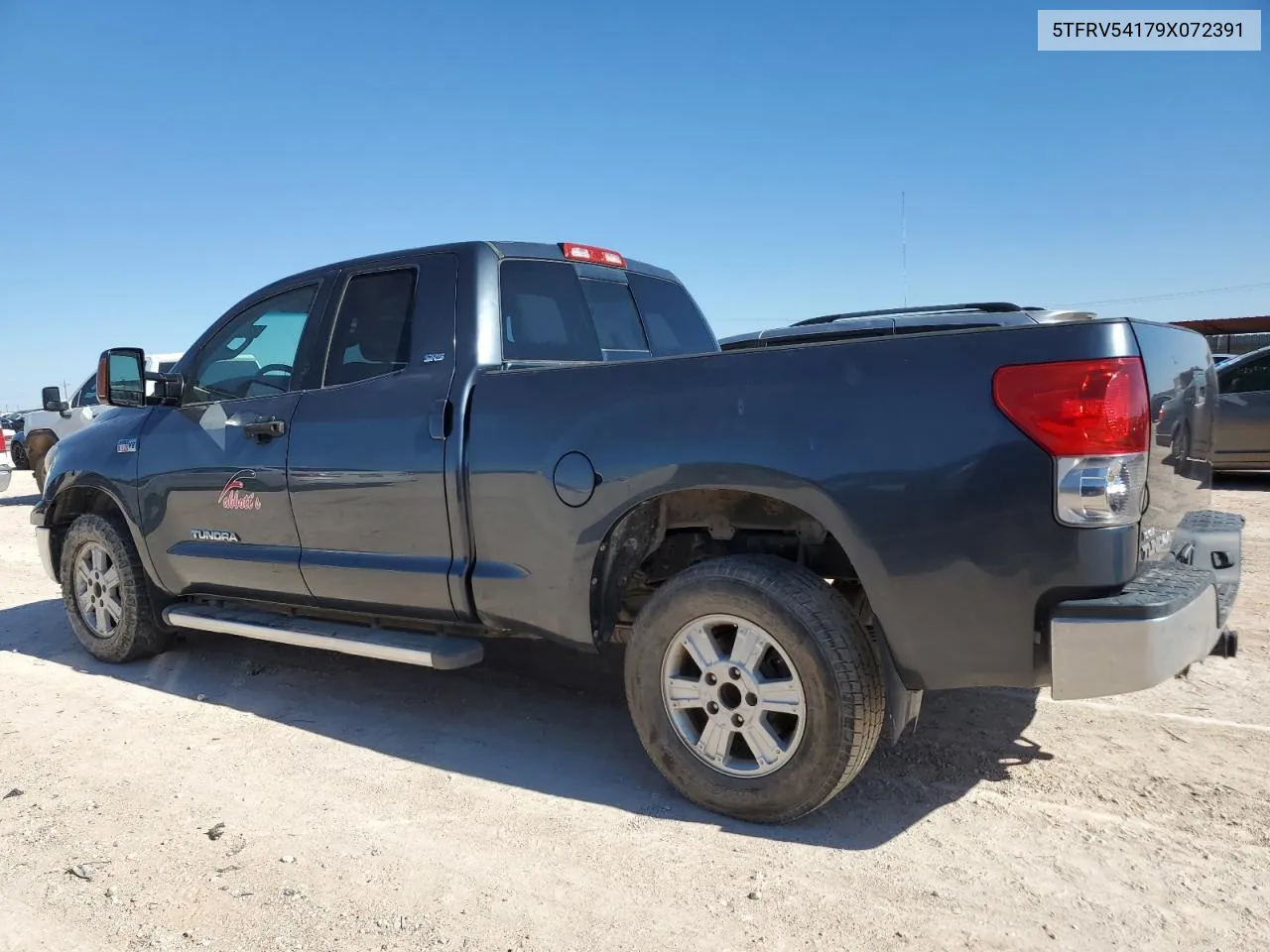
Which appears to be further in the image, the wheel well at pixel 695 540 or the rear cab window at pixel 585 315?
the rear cab window at pixel 585 315

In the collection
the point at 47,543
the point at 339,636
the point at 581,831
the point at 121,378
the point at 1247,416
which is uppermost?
the point at 121,378

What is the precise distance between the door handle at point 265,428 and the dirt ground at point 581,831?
1.28 meters

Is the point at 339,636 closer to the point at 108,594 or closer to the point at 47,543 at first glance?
the point at 108,594

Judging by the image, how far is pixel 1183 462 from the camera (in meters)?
3.08

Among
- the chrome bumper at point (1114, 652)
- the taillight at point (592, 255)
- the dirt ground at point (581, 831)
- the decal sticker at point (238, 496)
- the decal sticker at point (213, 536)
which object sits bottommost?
the dirt ground at point (581, 831)

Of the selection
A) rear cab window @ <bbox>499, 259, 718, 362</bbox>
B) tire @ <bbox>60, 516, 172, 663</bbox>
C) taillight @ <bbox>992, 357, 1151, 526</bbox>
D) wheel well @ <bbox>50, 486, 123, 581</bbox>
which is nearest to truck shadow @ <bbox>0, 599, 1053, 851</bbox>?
tire @ <bbox>60, 516, 172, 663</bbox>

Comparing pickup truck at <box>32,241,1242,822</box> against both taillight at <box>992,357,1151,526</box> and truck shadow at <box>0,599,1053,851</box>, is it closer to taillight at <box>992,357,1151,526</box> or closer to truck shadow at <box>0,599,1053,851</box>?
taillight at <box>992,357,1151,526</box>

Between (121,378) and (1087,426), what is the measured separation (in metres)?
4.57

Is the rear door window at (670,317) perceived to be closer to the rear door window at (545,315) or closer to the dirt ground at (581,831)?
the rear door window at (545,315)

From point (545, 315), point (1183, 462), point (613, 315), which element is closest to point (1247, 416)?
point (1183, 462)

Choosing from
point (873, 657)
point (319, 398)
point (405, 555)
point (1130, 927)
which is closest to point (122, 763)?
point (405, 555)

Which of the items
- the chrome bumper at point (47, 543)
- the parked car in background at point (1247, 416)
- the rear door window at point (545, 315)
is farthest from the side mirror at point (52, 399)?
the parked car in background at point (1247, 416)

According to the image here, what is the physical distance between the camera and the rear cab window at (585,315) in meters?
4.08

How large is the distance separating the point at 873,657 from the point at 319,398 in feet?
8.78
